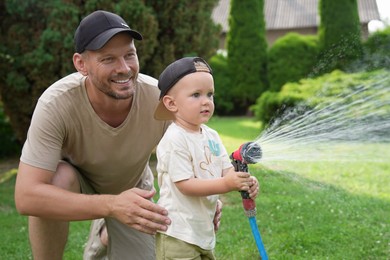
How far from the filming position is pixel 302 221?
5.27m

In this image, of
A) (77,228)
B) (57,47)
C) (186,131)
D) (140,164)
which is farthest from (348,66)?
(186,131)

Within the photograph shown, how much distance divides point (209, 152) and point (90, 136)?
1001 millimetres

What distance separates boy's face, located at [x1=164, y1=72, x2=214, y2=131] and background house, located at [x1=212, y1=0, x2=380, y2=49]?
2711 cm

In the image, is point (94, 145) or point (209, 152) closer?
point (209, 152)

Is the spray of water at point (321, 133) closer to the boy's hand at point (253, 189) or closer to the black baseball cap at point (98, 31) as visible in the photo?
the boy's hand at point (253, 189)

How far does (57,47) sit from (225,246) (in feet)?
16.7

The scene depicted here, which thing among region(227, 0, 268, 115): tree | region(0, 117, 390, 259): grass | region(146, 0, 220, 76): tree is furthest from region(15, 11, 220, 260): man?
region(227, 0, 268, 115): tree

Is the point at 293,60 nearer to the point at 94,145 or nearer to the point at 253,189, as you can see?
the point at 94,145

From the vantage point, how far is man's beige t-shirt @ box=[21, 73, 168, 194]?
335cm

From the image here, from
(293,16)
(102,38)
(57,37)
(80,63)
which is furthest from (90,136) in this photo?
(293,16)

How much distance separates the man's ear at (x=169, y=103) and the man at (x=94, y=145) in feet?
1.47

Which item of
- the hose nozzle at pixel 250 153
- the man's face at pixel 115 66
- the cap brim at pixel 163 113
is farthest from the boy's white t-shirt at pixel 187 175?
the man's face at pixel 115 66

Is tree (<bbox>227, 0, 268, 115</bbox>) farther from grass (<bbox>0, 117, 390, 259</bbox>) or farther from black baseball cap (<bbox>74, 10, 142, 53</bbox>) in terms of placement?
black baseball cap (<bbox>74, 10, 142, 53</bbox>)

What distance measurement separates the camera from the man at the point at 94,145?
3.09 meters
